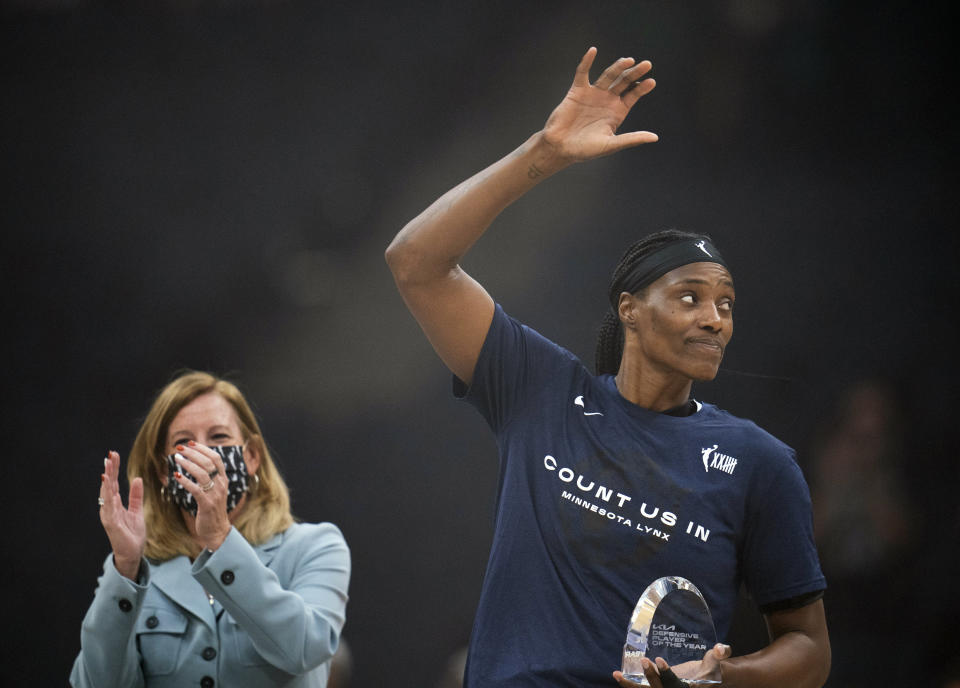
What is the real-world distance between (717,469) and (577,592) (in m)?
0.34

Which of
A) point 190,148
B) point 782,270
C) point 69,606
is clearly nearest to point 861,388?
point 782,270

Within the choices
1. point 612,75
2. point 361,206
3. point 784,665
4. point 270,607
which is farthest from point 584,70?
point 361,206

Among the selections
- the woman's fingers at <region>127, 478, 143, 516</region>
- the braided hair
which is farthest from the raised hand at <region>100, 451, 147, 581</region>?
the braided hair

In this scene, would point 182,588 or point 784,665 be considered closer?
point 784,665

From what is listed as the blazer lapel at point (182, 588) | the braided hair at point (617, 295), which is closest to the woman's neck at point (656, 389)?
the braided hair at point (617, 295)

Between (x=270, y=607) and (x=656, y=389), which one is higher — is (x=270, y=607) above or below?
below

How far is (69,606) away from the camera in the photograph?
3.01m

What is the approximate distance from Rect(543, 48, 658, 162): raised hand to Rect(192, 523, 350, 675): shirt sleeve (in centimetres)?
108

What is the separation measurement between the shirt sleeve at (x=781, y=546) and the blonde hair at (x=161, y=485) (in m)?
1.13

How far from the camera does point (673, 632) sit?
166cm

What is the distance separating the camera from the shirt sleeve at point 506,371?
1900mm

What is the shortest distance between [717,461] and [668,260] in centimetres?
39

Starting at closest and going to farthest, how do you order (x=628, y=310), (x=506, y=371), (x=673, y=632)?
(x=673, y=632) < (x=506, y=371) < (x=628, y=310)

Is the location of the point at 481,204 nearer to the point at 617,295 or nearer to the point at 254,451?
the point at 617,295
